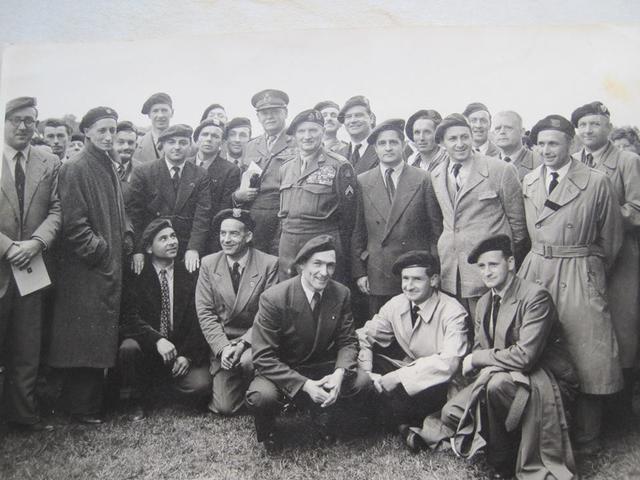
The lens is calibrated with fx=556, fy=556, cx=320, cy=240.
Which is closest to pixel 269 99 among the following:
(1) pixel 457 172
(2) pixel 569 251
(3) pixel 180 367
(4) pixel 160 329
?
(1) pixel 457 172

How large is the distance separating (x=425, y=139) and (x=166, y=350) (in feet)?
5.43

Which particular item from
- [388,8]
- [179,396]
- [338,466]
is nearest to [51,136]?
[179,396]

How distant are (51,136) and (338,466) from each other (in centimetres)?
206

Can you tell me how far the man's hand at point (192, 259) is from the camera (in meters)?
2.85

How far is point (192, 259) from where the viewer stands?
112 inches

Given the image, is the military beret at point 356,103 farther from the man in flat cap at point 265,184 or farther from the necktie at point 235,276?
the necktie at point 235,276

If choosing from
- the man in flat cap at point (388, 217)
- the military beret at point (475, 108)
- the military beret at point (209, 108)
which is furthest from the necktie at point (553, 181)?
the military beret at point (209, 108)

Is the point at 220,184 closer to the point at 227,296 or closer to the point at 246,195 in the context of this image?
the point at 246,195

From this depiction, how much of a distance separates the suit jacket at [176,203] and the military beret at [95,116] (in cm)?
31

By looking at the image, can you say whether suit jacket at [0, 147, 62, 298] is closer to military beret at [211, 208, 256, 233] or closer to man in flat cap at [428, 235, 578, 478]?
military beret at [211, 208, 256, 233]

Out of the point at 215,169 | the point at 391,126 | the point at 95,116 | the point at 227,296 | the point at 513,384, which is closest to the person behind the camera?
the point at 513,384

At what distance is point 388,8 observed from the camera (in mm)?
2443

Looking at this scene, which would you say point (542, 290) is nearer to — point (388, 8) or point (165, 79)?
point (388, 8)

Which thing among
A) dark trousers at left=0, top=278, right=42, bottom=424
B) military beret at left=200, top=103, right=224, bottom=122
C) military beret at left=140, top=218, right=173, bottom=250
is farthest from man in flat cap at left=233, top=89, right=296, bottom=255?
dark trousers at left=0, top=278, right=42, bottom=424
